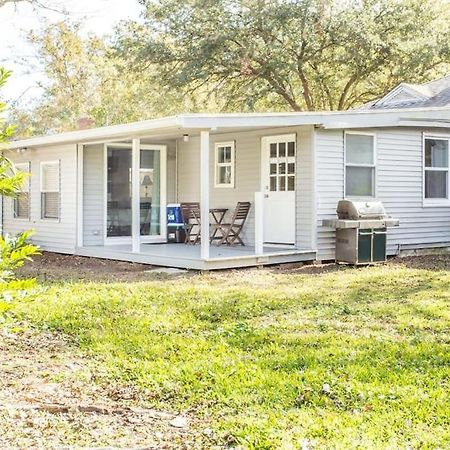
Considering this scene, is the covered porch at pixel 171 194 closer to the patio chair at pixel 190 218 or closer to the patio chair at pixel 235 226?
the patio chair at pixel 235 226

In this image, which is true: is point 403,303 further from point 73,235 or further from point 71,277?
point 73,235

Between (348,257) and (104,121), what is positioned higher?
(104,121)

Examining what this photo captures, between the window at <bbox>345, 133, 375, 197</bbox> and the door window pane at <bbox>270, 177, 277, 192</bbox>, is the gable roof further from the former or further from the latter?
the door window pane at <bbox>270, 177, 277, 192</bbox>

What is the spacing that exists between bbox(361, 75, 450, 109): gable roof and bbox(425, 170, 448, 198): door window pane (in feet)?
8.92

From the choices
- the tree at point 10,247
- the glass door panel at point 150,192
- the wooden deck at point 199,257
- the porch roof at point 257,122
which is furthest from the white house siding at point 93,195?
the tree at point 10,247

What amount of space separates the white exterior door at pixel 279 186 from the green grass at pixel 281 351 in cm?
291

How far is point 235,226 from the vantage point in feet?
43.0

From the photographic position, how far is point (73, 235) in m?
13.5

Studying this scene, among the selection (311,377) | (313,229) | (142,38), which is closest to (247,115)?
(313,229)

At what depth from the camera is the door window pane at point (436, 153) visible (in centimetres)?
1325

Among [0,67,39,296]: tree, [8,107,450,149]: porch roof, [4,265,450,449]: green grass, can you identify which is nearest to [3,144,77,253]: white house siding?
[8,107,450,149]: porch roof

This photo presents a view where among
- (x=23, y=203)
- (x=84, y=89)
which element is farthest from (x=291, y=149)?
(x=84, y=89)

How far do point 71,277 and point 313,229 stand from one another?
4.05 meters

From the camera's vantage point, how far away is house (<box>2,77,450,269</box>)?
1137 centimetres
